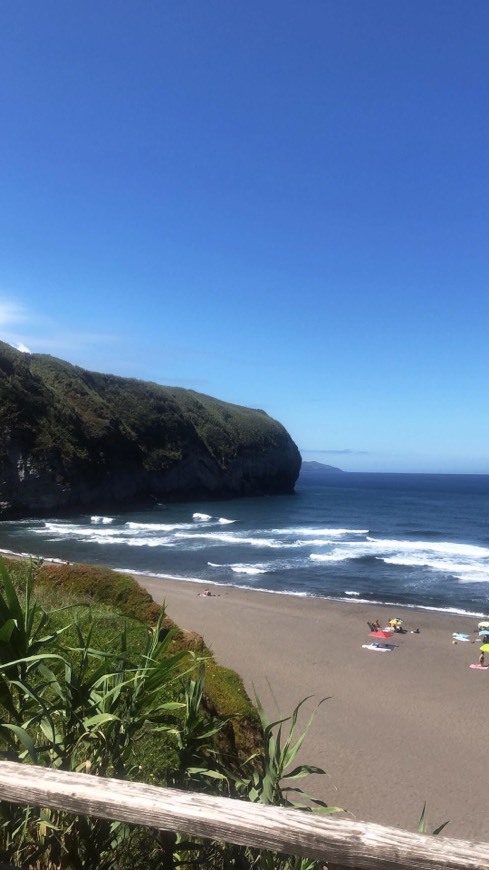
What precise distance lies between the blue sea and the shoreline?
3228 millimetres

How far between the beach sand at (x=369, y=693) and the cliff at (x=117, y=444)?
115 feet

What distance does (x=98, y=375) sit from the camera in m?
86.0

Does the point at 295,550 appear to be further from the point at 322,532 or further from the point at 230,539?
the point at 322,532

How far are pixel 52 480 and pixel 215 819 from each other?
57982 millimetres

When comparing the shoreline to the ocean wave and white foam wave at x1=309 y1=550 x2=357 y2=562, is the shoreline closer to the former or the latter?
white foam wave at x1=309 y1=550 x2=357 y2=562

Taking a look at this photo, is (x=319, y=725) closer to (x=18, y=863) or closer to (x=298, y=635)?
(x=298, y=635)

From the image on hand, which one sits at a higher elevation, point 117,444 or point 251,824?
point 117,444

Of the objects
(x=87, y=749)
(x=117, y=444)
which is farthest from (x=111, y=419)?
(x=87, y=749)

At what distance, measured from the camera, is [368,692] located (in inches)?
573

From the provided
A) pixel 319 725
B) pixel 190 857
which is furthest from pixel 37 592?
pixel 190 857

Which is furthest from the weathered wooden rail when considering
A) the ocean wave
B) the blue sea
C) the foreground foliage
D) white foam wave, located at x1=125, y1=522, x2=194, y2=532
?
white foam wave, located at x1=125, y1=522, x2=194, y2=532

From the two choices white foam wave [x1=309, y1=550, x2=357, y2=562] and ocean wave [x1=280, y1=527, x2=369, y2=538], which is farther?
ocean wave [x1=280, y1=527, x2=369, y2=538]

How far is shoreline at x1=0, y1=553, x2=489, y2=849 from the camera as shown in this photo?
970 centimetres

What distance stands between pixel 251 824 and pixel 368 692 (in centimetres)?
1394
